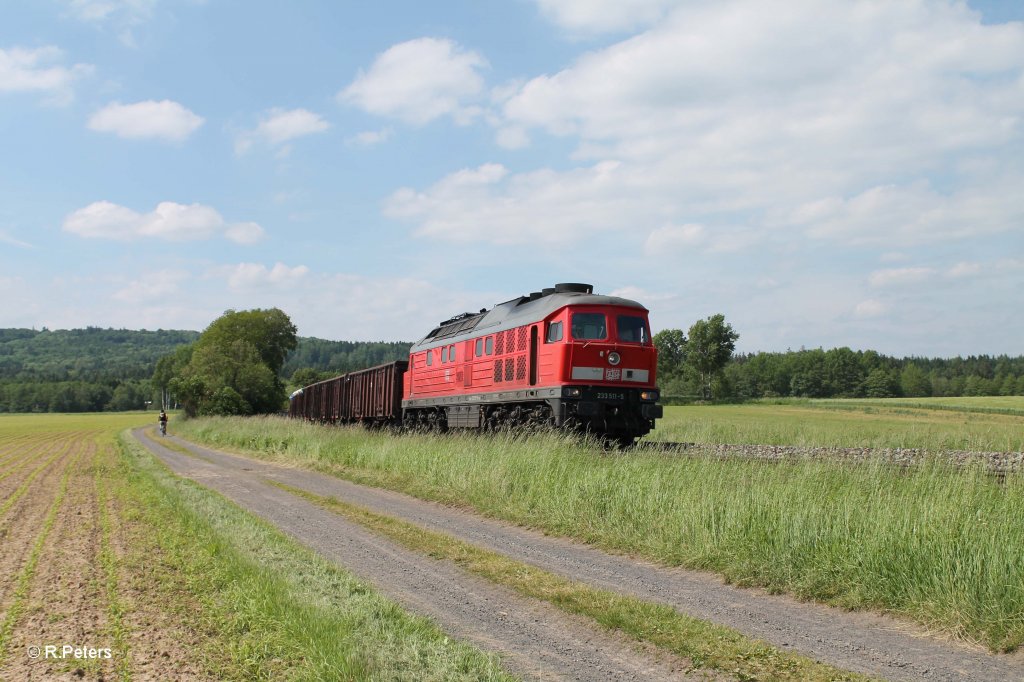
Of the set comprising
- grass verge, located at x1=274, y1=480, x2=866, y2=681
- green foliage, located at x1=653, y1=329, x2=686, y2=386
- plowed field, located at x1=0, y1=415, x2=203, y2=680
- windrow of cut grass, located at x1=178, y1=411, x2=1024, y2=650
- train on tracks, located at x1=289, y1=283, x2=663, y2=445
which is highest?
green foliage, located at x1=653, y1=329, x2=686, y2=386

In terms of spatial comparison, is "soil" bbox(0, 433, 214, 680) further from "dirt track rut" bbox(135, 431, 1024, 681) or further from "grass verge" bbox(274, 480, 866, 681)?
"grass verge" bbox(274, 480, 866, 681)

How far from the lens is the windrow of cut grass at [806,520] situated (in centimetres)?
638

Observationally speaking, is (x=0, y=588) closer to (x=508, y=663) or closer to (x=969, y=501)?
(x=508, y=663)

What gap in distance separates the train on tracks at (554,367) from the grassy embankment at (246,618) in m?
8.63

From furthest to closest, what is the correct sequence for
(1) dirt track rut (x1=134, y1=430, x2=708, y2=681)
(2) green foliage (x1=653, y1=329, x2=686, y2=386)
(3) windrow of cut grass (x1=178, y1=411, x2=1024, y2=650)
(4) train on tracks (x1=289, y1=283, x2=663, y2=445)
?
1. (2) green foliage (x1=653, y1=329, x2=686, y2=386)
2. (4) train on tracks (x1=289, y1=283, x2=663, y2=445)
3. (3) windrow of cut grass (x1=178, y1=411, x2=1024, y2=650)
4. (1) dirt track rut (x1=134, y1=430, x2=708, y2=681)

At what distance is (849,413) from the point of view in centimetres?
6438

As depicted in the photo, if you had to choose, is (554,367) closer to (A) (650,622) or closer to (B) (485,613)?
(B) (485,613)

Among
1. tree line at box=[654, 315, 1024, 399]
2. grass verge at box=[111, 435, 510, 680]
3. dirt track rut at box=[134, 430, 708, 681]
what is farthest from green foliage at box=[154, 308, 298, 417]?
grass verge at box=[111, 435, 510, 680]

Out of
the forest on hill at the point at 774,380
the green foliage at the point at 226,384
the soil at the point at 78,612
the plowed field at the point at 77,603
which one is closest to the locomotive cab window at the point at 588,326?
the plowed field at the point at 77,603

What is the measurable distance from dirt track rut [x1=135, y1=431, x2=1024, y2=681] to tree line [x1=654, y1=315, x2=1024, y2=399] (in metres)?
87.6

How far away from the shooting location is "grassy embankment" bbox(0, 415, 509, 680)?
204 inches

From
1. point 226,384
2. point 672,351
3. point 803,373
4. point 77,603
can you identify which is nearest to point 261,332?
point 226,384

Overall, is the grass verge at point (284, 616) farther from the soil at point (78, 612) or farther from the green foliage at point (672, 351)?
the green foliage at point (672, 351)

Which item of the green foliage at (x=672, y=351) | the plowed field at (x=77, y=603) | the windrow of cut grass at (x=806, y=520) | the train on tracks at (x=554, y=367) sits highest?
the green foliage at (x=672, y=351)
